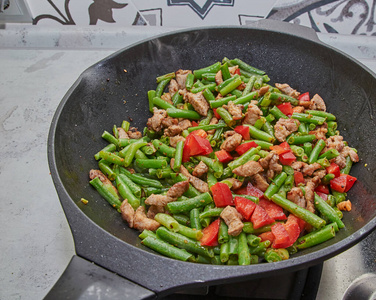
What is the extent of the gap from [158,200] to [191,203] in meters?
0.13

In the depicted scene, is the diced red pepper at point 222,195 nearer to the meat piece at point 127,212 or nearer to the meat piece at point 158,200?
the meat piece at point 158,200

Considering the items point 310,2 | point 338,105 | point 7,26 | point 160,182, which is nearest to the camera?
point 160,182

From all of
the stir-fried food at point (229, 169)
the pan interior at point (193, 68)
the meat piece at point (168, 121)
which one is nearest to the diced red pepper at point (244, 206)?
the stir-fried food at point (229, 169)

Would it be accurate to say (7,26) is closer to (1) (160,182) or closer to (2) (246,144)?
(1) (160,182)

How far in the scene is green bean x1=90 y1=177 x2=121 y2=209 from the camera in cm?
128

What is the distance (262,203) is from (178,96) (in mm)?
704

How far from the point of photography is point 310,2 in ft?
7.22

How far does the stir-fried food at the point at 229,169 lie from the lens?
1.15 m

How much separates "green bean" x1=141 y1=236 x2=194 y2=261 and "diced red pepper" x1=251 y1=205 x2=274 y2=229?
246 mm

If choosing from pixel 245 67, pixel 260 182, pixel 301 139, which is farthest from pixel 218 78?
pixel 260 182

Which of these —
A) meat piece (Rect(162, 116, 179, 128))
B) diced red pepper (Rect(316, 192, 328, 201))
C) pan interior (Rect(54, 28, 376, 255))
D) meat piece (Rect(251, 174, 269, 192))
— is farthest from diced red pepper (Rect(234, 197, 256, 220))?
meat piece (Rect(162, 116, 179, 128))

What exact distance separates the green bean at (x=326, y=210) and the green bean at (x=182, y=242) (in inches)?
17.2

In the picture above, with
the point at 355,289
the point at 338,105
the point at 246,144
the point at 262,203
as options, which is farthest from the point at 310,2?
the point at 355,289

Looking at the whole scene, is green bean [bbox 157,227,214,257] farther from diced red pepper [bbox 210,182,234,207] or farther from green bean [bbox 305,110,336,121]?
green bean [bbox 305,110,336,121]
